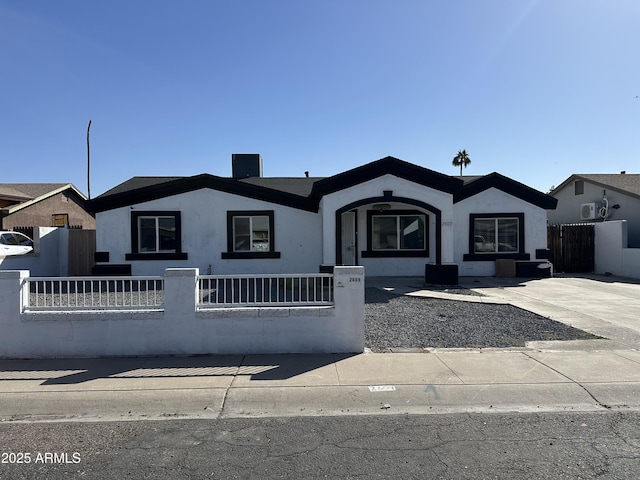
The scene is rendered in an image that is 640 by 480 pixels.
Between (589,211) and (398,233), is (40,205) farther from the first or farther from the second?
(589,211)

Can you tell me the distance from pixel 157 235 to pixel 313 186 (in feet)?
20.1

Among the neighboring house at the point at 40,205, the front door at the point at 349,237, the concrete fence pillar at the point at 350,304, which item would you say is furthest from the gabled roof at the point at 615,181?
the neighboring house at the point at 40,205

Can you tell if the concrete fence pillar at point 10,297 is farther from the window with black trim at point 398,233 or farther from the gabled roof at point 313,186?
the window with black trim at point 398,233

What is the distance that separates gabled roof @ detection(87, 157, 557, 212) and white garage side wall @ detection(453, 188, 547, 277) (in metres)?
0.29

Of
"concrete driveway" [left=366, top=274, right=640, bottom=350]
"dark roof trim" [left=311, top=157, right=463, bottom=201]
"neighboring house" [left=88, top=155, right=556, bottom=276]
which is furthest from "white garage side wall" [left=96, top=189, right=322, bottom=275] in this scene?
"concrete driveway" [left=366, top=274, right=640, bottom=350]

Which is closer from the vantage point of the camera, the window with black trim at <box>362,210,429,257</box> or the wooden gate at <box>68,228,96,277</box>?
the window with black trim at <box>362,210,429,257</box>

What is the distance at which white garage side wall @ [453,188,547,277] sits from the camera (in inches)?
631

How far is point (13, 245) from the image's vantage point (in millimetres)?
16125

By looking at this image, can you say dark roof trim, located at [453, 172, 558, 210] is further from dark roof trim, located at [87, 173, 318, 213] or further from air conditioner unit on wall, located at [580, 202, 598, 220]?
air conditioner unit on wall, located at [580, 202, 598, 220]

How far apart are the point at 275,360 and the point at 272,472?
114 inches

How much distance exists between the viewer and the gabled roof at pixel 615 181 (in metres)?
21.0

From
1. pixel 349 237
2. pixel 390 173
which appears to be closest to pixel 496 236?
pixel 390 173

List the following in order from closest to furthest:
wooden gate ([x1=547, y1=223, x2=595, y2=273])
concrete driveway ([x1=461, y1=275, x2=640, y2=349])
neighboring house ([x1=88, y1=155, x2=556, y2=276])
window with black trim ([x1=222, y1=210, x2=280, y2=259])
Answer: concrete driveway ([x1=461, y1=275, x2=640, y2=349])
neighboring house ([x1=88, y1=155, x2=556, y2=276])
window with black trim ([x1=222, y1=210, x2=280, y2=259])
wooden gate ([x1=547, y1=223, x2=595, y2=273])

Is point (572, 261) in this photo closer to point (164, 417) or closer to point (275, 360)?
point (275, 360)
